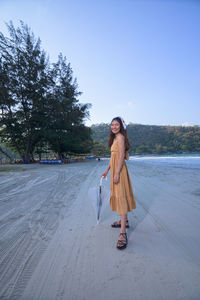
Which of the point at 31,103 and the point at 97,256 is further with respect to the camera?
the point at 31,103

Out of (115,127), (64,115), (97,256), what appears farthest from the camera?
(64,115)

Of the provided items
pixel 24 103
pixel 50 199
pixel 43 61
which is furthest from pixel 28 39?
pixel 50 199

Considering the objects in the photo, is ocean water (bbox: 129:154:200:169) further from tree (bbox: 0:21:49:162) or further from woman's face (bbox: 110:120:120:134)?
tree (bbox: 0:21:49:162)

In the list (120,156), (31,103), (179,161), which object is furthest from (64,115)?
(120,156)

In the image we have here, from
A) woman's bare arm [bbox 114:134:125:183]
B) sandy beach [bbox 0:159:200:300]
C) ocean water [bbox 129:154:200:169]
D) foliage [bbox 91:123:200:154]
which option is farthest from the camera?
foliage [bbox 91:123:200:154]

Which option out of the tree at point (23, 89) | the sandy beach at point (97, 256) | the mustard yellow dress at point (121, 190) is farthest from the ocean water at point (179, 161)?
the tree at point (23, 89)

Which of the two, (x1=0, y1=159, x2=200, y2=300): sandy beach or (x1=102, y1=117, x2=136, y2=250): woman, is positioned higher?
(x1=102, y1=117, x2=136, y2=250): woman

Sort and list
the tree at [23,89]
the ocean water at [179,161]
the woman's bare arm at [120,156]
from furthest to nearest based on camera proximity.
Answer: the tree at [23,89], the ocean water at [179,161], the woman's bare arm at [120,156]

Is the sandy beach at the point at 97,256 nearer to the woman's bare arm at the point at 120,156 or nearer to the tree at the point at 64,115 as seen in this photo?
→ the woman's bare arm at the point at 120,156

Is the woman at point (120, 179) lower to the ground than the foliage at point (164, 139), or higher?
lower

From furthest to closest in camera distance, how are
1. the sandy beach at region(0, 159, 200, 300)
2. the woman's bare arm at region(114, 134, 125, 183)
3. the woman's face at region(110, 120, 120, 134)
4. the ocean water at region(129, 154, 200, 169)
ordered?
the ocean water at region(129, 154, 200, 169) < the woman's face at region(110, 120, 120, 134) < the woman's bare arm at region(114, 134, 125, 183) < the sandy beach at region(0, 159, 200, 300)

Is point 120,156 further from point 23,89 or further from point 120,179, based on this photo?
point 23,89

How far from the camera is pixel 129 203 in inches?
78.6

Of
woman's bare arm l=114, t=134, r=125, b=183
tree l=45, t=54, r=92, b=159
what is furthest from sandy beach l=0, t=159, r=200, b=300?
tree l=45, t=54, r=92, b=159
